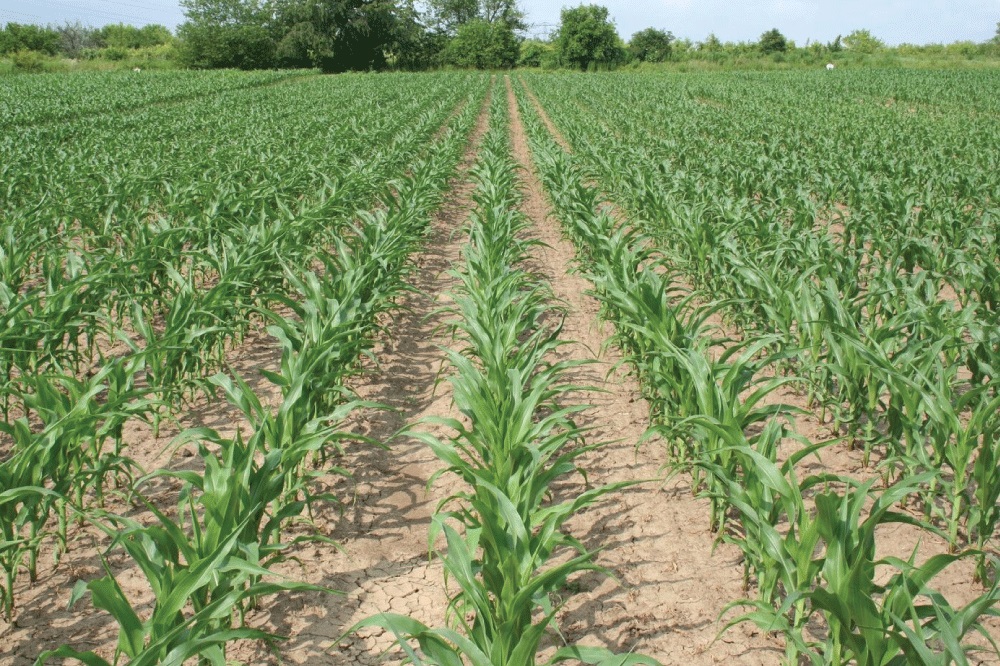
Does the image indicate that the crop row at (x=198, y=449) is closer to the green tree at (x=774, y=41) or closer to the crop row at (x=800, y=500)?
the crop row at (x=800, y=500)

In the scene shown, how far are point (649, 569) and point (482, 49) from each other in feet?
202

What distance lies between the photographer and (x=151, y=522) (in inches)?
124

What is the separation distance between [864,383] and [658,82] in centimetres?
3333

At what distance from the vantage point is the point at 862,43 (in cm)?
6750

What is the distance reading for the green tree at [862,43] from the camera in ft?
206

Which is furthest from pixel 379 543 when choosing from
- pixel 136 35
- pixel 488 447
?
pixel 136 35

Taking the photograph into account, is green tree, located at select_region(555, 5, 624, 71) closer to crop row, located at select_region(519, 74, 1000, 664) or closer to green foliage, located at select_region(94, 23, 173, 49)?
green foliage, located at select_region(94, 23, 173, 49)

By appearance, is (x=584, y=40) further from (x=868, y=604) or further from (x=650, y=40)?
(x=868, y=604)

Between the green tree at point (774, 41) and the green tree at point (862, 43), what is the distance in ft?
18.8

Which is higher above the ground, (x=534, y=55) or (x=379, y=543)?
(x=534, y=55)

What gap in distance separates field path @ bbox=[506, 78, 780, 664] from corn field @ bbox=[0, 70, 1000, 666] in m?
0.02

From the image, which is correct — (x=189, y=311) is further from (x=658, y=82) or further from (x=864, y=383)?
(x=658, y=82)

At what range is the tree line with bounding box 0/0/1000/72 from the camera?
4919 centimetres

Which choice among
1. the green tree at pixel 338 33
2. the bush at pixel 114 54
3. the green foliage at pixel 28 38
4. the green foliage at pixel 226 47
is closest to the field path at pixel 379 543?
the green foliage at pixel 226 47
